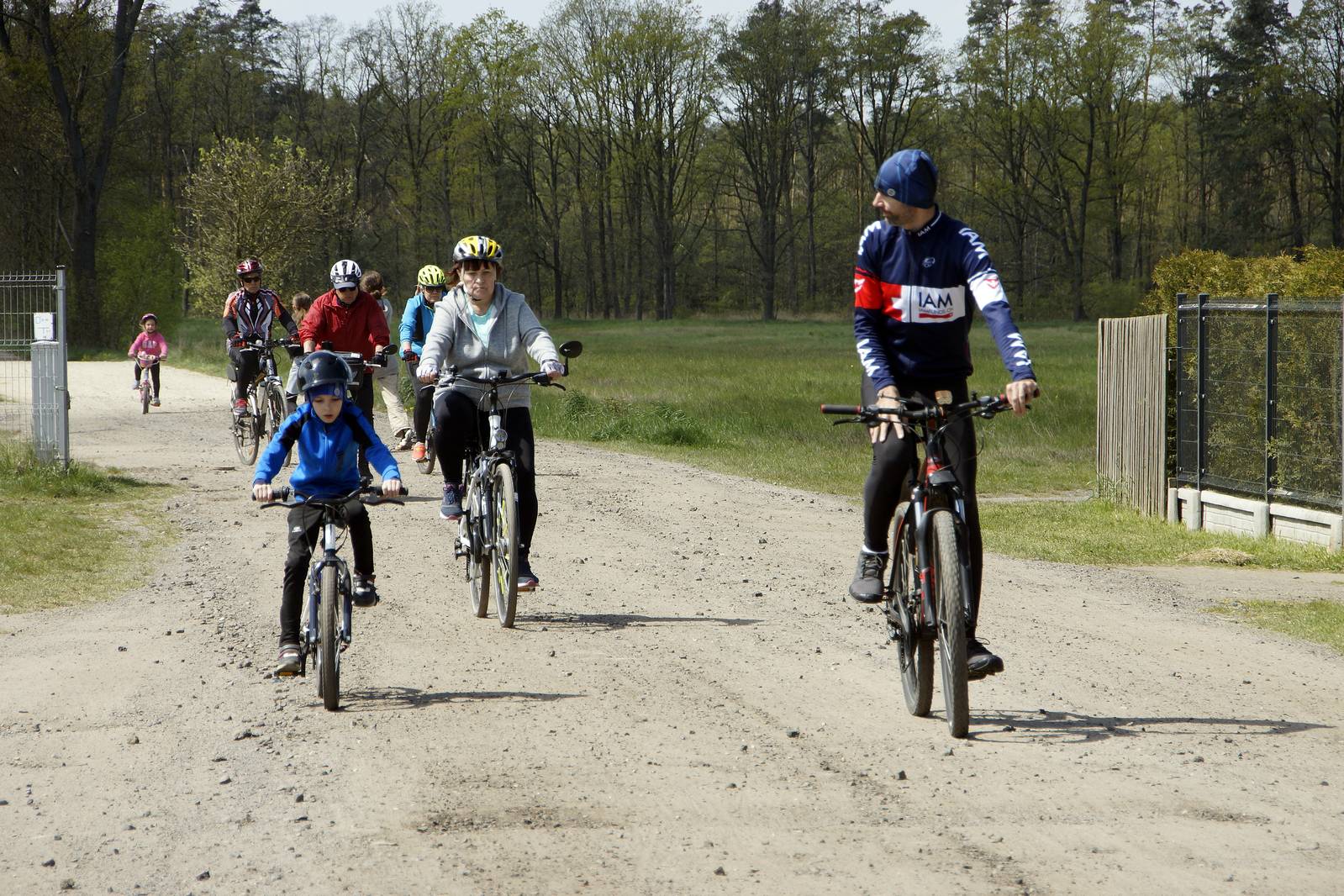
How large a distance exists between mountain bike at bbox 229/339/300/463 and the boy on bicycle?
366 inches

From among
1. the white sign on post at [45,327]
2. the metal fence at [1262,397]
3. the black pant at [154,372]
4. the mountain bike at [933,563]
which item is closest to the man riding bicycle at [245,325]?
the white sign on post at [45,327]

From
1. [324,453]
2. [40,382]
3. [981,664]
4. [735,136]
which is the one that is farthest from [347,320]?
[735,136]

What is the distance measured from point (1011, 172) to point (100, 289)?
130ft

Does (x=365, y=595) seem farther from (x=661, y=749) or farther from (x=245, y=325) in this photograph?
(x=245, y=325)

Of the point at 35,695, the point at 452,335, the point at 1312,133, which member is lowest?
the point at 35,695

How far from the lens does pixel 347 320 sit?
12.7m

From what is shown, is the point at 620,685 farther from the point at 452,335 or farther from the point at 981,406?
the point at 452,335

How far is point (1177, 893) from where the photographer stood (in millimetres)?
3713

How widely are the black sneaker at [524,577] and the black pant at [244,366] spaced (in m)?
8.98

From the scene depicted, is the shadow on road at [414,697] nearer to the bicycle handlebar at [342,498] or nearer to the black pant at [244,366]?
the bicycle handlebar at [342,498]

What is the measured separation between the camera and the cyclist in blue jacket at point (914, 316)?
537 cm

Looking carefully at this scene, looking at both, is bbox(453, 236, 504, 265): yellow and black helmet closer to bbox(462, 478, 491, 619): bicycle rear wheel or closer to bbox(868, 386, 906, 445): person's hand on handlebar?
bbox(462, 478, 491, 619): bicycle rear wheel

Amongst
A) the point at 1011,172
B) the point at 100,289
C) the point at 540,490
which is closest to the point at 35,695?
the point at 540,490

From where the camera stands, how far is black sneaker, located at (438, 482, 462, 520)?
8.16 metres
